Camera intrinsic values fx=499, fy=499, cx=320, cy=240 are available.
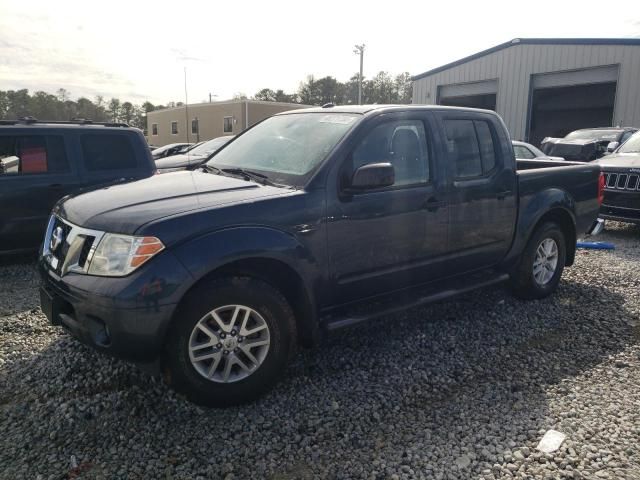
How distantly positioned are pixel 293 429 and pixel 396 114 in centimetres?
242

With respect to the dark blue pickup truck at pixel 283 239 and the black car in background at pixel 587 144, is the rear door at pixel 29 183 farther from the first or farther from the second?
the black car in background at pixel 587 144

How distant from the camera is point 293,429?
2926 mm

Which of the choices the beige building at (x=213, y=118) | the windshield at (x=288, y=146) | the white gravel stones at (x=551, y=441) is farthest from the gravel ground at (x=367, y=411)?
the beige building at (x=213, y=118)

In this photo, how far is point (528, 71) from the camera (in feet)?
71.2

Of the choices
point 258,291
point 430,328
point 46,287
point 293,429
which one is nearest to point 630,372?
point 430,328

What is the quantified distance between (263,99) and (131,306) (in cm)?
6616

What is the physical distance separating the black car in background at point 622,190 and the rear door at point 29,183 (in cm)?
808

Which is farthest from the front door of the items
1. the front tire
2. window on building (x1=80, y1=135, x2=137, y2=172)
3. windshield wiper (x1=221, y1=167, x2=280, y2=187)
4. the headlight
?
window on building (x1=80, y1=135, x2=137, y2=172)

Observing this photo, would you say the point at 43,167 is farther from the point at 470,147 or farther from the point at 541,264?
the point at 541,264

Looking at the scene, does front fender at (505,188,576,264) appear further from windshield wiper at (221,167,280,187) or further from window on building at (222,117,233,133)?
window on building at (222,117,233,133)

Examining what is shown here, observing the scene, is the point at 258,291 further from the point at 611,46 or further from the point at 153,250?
the point at 611,46

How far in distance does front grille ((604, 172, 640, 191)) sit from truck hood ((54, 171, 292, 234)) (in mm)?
6973

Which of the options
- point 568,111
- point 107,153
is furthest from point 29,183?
point 568,111

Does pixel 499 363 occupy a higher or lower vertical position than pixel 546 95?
lower
